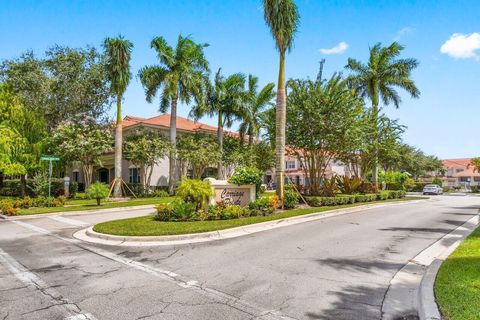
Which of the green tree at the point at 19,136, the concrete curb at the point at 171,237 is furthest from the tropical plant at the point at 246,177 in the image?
the green tree at the point at 19,136

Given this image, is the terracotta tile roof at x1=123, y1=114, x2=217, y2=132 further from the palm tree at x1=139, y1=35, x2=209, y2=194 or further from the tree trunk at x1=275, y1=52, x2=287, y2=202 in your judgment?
the tree trunk at x1=275, y1=52, x2=287, y2=202

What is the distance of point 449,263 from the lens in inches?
292

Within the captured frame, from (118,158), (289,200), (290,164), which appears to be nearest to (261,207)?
(289,200)

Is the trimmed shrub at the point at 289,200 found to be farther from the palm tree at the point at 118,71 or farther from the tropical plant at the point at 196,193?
the palm tree at the point at 118,71

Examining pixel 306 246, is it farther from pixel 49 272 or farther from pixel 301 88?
pixel 301 88

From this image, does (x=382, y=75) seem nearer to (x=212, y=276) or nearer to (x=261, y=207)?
(x=261, y=207)

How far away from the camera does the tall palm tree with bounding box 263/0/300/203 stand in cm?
1855

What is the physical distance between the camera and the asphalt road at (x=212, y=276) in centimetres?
529

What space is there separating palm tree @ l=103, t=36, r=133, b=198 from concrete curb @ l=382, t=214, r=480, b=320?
23.7m

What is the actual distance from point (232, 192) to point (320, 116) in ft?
28.4

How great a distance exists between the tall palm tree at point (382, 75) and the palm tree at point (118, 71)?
2049 centimetres

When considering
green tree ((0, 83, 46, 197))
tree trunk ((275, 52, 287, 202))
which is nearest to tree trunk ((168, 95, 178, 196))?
green tree ((0, 83, 46, 197))

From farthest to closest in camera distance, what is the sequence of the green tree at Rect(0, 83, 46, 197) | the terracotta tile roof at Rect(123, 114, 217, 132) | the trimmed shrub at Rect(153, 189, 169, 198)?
1. the terracotta tile roof at Rect(123, 114, 217, 132)
2. the trimmed shrub at Rect(153, 189, 169, 198)
3. the green tree at Rect(0, 83, 46, 197)

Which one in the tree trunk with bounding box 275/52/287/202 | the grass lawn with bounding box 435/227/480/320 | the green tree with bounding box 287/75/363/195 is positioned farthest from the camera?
the green tree with bounding box 287/75/363/195
